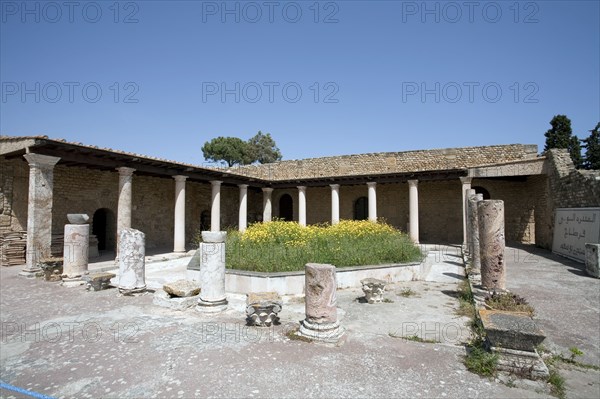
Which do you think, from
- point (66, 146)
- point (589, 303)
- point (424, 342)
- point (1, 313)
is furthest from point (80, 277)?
point (589, 303)

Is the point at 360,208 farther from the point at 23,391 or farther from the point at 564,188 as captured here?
the point at 23,391

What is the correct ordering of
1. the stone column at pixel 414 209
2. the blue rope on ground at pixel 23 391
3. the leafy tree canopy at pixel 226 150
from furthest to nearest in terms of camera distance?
the leafy tree canopy at pixel 226 150 → the stone column at pixel 414 209 → the blue rope on ground at pixel 23 391

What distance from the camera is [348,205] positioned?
66.9 feet

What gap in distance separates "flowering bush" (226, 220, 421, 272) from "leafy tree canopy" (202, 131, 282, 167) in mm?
29405

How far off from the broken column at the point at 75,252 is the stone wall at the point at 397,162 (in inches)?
495

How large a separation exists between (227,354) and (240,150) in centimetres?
3676

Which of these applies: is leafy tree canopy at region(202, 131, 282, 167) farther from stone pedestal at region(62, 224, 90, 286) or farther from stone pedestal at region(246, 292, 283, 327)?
stone pedestal at region(246, 292, 283, 327)

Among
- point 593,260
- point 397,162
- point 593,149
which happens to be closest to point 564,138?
point 593,149

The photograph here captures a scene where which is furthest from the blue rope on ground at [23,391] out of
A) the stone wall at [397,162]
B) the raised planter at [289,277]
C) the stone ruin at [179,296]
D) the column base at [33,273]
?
the stone wall at [397,162]

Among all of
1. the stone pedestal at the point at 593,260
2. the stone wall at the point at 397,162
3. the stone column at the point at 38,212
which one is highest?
the stone wall at the point at 397,162

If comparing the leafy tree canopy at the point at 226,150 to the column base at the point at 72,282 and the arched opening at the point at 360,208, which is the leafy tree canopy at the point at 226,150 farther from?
the column base at the point at 72,282

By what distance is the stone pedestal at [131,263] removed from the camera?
24.8 feet

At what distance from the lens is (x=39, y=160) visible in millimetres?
9469

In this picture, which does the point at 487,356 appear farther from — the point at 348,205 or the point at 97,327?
the point at 348,205
